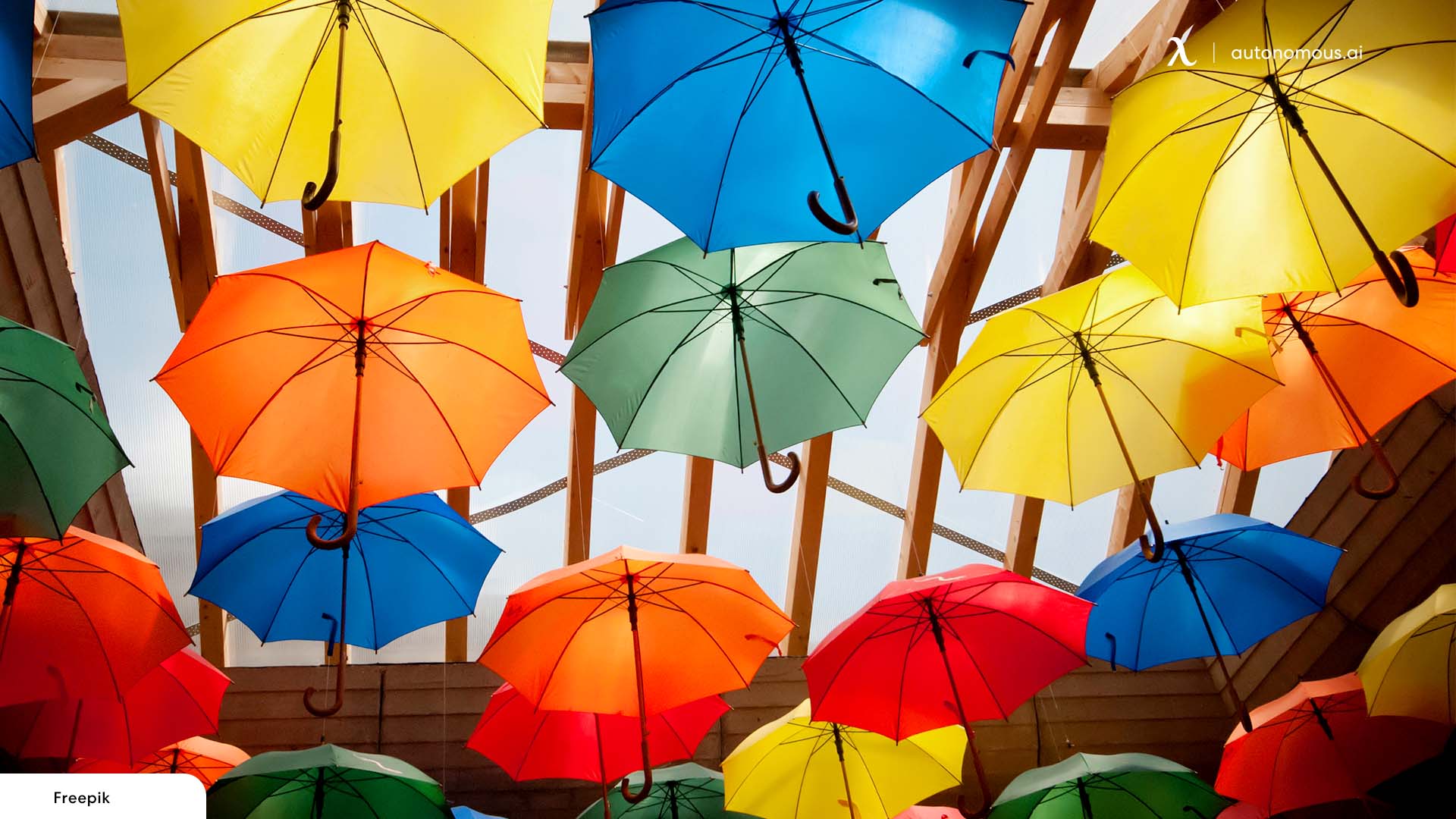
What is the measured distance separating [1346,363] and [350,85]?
3556mm

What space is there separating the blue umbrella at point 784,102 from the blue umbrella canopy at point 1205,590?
2194 mm

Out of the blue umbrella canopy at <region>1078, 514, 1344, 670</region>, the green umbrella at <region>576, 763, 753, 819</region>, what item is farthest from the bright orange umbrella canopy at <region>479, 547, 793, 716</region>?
the blue umbrella canopy at <region>1078, 514, 1344, 670</region>

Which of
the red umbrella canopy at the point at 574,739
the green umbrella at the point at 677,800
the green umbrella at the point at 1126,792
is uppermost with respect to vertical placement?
the red umbrella canopy at the point at 574,739

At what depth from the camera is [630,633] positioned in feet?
13.9

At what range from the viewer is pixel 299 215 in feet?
17.2

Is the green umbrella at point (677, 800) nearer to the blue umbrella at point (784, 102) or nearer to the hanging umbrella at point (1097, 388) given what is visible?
the hanging umbrella at point (1097, 388)

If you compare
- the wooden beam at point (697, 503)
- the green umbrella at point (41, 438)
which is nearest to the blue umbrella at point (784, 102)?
the green umbrella at point (41, 438)

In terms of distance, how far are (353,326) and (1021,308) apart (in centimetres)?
237

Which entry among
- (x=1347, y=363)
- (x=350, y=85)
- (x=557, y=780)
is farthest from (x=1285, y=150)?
(x=557, y=780)

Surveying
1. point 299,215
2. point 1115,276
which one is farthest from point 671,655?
point 299,215

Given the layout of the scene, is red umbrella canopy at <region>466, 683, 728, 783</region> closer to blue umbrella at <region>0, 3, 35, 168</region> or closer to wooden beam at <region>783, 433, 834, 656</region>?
wooden beam at <region>783, 433, 834, 656</region>

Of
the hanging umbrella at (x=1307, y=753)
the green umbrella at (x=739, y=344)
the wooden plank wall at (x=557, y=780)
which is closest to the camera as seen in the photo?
the green umbrella at (x=739, y=344)

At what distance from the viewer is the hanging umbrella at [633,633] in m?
4.03

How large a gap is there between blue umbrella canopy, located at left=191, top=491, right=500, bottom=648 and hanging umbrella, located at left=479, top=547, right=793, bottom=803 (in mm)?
595
